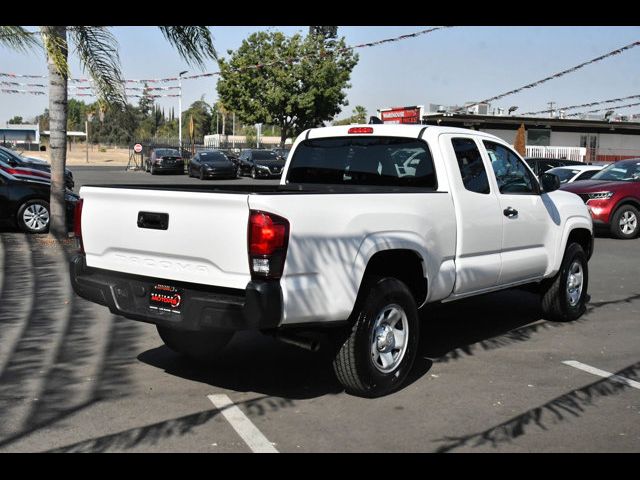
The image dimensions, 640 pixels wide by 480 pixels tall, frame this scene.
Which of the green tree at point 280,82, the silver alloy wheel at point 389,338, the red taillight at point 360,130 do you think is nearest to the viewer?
the silver alloy wheel at point 389,338

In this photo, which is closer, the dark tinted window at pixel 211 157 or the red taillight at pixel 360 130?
the red taillight at pixel 360 130

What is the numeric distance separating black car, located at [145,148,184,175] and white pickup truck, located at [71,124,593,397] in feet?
112

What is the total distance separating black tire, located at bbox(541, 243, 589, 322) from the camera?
7.40 meters

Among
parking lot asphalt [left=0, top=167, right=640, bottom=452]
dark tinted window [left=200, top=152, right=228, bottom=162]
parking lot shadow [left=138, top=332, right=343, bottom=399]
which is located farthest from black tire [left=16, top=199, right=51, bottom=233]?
dark tinted window [left=200, top=152, right=228, bottom=162]

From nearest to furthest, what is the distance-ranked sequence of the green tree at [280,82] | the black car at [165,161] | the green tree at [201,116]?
1. the black car at [165,161]
2. the green tree at [280,82]
3. the green tree at [201,116]

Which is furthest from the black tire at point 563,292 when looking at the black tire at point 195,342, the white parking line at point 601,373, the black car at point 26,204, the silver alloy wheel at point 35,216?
the silver alloy wheel at point 35,216

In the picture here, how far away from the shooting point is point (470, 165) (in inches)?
244

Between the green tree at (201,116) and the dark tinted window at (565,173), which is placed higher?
the green tree at (201,116)

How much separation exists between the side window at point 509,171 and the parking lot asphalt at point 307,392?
1401 mm

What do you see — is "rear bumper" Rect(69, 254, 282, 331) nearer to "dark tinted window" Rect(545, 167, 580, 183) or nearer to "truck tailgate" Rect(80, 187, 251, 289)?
"truck tailgate" Rect(80, 187, 251, 289)

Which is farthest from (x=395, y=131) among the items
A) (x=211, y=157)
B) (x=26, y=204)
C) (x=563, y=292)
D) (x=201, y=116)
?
(x=201, y=116)

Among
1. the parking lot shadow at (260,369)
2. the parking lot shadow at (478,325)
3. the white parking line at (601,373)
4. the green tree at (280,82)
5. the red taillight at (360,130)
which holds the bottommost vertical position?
the parking lot shadow at (260,369)

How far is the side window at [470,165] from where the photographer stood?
239 inches

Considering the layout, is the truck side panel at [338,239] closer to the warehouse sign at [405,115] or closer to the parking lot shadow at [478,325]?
the parking lot shadow at [478,325]
